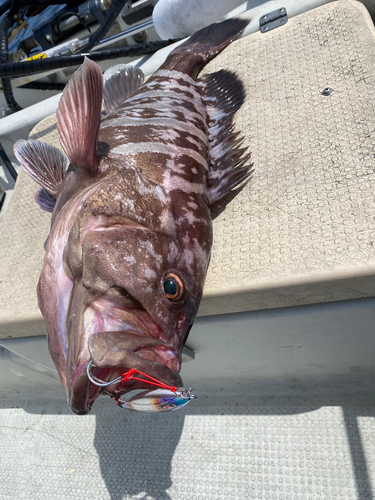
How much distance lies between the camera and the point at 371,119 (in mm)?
1629

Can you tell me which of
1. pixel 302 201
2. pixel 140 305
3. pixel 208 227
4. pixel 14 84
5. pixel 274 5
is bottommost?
pixel 302 201

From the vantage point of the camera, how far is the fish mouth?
94cm

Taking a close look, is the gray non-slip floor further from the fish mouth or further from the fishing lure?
the fish mouth

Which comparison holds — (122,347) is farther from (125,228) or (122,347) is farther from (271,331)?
(271,331)

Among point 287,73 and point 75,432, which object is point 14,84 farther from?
point 75,432

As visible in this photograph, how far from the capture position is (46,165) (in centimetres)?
174

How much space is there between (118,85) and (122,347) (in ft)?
6.65

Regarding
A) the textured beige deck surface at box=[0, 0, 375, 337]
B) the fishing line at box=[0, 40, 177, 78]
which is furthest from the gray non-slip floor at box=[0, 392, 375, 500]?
the fishing line at box=[0, 40, 177, 78]

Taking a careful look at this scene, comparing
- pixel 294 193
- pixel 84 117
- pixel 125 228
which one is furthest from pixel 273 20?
pixel 125 228

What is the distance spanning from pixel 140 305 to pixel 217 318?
0.52 m

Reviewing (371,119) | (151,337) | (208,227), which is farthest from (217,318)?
(371,119)

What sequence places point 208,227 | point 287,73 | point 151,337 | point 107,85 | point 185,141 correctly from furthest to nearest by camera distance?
point 107,85
point 287,73
point 185,141
point 208,227
point 151,337

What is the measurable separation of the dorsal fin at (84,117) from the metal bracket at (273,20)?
1586mm

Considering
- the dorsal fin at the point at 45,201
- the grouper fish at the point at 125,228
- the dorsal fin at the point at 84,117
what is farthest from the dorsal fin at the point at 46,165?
the dorsal fin at the point at 84,117
